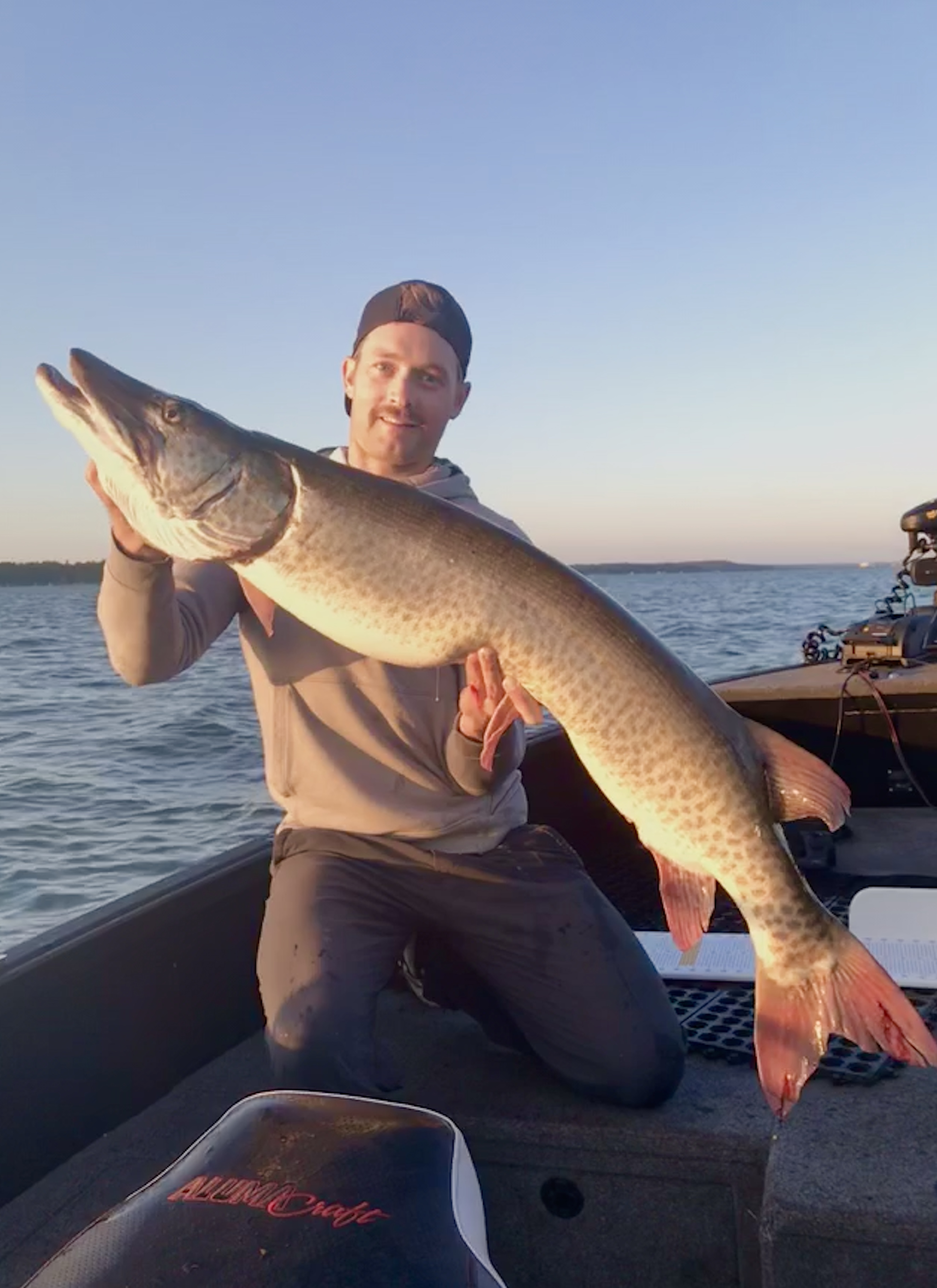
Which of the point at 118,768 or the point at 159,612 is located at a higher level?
the point at 159,612

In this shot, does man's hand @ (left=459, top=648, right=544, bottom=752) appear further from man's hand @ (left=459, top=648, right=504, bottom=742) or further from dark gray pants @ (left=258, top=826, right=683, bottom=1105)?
dark gray pants @ (left=258, top=826, right=683, bottom=1105)

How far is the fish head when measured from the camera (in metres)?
2.72

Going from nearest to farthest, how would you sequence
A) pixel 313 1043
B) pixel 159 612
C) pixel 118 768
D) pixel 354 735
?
1. pixel 313 1043
2. pixel 159 612
3. pixel 354 735
4. pixel 118 768

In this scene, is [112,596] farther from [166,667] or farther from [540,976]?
[540,976]

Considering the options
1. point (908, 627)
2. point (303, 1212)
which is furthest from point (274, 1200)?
point (908, 627)

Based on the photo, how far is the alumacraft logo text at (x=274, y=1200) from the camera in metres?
1.92

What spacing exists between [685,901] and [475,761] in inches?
28.1

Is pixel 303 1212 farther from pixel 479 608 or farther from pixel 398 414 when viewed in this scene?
pixel 398 414

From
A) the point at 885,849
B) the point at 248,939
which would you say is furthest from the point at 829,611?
the point at 248,939

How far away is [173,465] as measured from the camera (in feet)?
8.98

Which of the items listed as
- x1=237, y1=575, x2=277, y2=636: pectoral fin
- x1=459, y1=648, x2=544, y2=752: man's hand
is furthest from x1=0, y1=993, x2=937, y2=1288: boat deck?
x1=237, y1=575, x2=277, y2=636: pectoral fin

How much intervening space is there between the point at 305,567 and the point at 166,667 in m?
0.57

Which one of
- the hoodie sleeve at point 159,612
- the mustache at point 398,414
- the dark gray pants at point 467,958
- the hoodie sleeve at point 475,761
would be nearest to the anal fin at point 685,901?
the dark gray pants at point 467,958

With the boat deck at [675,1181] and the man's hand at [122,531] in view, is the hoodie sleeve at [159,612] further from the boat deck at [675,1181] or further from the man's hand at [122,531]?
the boat deck at [675,1181]
